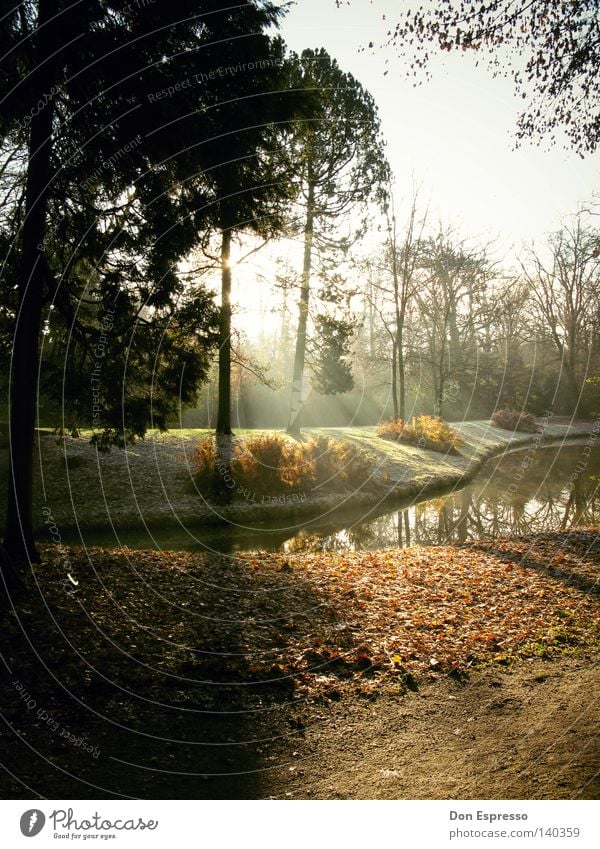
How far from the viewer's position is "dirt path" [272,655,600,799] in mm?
3814

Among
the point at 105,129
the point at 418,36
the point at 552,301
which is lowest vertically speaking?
the point at 105,129

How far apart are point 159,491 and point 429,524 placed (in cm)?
768

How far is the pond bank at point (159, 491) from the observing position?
13852mm

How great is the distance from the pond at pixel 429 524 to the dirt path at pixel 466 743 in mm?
7391

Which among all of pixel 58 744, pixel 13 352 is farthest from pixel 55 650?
pixel 13 352

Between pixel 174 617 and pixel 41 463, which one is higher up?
pixel 41 463

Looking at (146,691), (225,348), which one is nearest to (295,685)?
(146,691)

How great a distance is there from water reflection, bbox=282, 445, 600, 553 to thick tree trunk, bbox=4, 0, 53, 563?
6418mm

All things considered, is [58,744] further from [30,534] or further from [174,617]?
[30,534]

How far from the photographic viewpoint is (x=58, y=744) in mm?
4289

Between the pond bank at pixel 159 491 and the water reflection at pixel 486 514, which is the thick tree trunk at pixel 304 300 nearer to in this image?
the pond bank at pixel 159 491

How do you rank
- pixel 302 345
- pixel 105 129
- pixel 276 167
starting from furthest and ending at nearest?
pixel 302 345
pixel 276 167
pixel 105 129

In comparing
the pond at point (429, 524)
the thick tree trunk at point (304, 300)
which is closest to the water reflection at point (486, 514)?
the pond at point (429, 524)

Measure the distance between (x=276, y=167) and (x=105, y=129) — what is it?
329 cm
